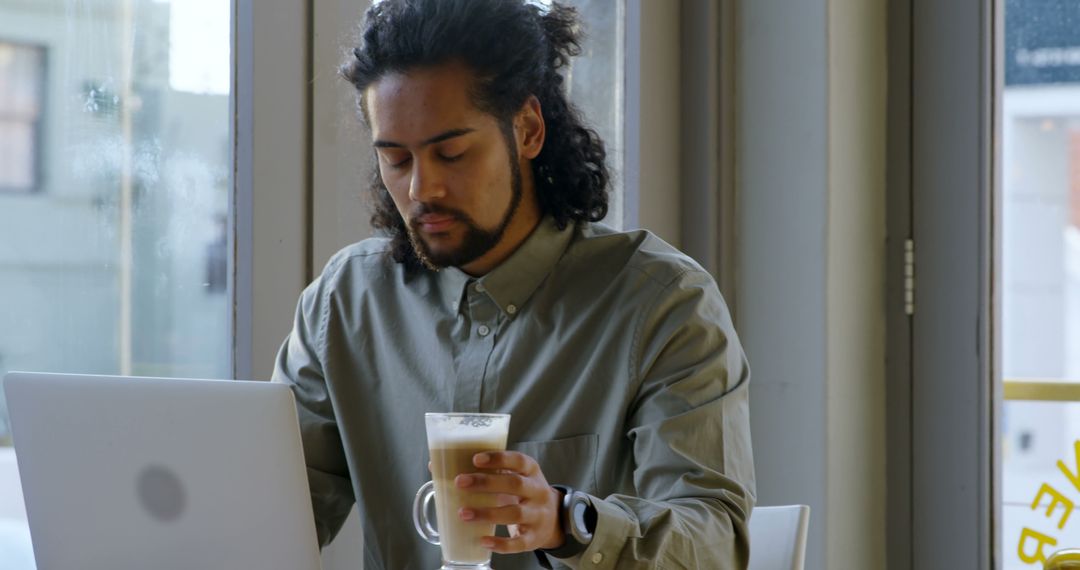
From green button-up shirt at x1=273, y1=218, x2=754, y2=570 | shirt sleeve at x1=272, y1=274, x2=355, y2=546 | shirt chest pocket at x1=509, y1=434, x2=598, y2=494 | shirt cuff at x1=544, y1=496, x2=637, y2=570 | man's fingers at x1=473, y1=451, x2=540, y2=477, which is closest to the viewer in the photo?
man's fingers at x1=473, y1=451, x2=540, y2=477

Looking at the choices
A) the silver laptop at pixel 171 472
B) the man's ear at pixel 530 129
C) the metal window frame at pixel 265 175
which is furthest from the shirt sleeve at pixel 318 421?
the silver laptop at pixel 171 472

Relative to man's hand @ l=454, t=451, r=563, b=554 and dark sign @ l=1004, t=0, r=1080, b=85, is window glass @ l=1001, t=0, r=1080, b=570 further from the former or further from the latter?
man's hand @ l=454, t=451, r=563, b=554

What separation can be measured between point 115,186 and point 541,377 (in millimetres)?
631

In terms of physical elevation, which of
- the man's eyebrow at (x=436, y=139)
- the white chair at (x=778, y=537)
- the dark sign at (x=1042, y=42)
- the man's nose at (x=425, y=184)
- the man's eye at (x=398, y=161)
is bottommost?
the white chair at (x=778, y=537)

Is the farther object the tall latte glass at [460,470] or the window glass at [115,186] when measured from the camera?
the window glass at [115,186]

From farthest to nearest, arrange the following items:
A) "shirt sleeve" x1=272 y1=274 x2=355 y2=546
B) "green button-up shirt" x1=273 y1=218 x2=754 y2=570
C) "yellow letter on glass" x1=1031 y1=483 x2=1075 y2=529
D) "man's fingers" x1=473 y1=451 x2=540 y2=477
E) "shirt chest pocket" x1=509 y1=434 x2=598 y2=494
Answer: "yellow letter on glass" x1=1031 y1=483 x2=1075 y2=529, "shirt sleeve" x1=272 y1=274 x2=355 y2=546, "shirt chest pocket" x1=509 y1=434 x2=598 y2=494, "green button-up shirt" x1=273 y1=218 x2=754 y2=570, "man's fingers" x1=473 y1=451 x2=540 y2=477

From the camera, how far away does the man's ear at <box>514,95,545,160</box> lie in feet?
5.87

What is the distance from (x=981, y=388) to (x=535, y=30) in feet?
4.30

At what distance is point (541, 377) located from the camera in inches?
66.4

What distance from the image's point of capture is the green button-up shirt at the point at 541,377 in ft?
5.06

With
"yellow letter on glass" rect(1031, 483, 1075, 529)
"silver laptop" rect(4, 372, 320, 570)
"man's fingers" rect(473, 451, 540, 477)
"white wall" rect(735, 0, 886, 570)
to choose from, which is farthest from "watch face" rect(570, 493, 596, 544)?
"yellow letter on glass" rect(1031, 483, 1075, 529)

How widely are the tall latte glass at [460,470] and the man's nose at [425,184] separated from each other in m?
0.46

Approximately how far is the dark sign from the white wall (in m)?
0.25

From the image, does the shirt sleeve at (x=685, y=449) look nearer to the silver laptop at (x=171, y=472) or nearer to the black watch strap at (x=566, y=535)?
the black watch strap at (x=566, y=535)
